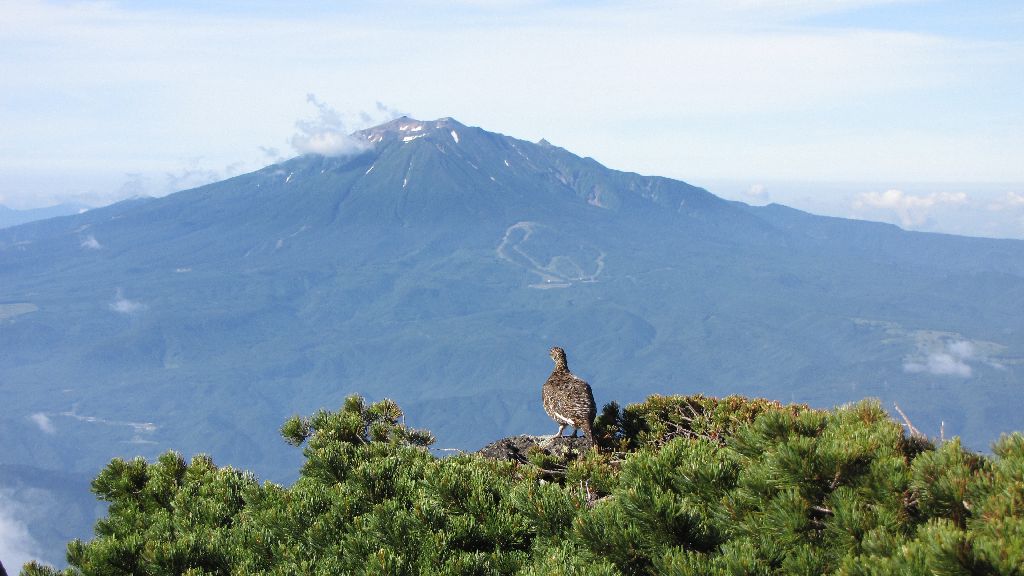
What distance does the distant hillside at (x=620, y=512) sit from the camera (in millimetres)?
5152

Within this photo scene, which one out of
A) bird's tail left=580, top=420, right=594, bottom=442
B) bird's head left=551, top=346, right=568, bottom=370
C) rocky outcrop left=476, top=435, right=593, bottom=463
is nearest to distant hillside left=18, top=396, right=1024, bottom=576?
rocky outcrop left=476, top=435, right=593, bottom=463

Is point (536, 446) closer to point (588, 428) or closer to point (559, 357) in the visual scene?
point (588, 428)

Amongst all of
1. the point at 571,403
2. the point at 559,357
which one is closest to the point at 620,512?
the point at 571,403

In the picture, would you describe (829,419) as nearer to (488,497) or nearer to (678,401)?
(488,497)

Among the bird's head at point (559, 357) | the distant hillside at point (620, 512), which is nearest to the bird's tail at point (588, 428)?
the distant hillside at point (620, 512)

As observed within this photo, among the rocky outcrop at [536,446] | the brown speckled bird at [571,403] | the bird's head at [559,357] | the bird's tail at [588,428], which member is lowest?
the rocky outcrop at [536,446]

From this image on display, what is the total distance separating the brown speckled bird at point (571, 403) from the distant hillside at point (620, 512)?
160 centimetres

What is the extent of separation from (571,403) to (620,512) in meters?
5.64

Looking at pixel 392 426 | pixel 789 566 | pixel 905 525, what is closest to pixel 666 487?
pixel 789 566

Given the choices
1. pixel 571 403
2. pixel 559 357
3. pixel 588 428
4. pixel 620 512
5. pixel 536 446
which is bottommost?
pixel 536 446

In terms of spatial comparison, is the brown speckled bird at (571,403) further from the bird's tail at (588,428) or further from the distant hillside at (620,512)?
the distant hillside at (620,512)

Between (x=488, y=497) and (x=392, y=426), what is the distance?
14.5ft

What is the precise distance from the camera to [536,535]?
23.0 feet

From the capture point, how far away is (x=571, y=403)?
11.7 m
